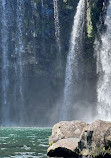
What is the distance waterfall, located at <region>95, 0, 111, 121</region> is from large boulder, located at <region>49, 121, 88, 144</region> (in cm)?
3139

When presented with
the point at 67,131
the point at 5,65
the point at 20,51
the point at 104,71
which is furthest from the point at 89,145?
the point at 5,65

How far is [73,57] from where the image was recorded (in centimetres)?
5831

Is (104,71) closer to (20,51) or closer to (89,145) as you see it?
(20,51)

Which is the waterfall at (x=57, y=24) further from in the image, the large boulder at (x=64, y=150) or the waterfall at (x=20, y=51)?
the large boulder at (x=64, y=150)

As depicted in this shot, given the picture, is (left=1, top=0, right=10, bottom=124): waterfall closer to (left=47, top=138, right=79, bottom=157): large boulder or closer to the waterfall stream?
the waterfall stream

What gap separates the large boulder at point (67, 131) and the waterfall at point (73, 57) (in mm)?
34480

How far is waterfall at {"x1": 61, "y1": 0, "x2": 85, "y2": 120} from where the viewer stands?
5775cm

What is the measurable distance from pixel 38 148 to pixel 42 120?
39013mm

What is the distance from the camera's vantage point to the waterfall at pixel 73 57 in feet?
189

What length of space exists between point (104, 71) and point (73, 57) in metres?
6.04

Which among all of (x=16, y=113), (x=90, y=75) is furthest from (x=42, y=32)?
(x=16, y=113)

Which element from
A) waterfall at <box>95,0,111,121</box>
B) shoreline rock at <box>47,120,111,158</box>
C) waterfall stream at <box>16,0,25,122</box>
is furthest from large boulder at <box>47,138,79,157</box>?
waterfall stream at <box>16,0,25,122</box>

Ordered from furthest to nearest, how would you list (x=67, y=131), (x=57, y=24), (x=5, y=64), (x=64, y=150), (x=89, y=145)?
(x=5, y=64) → (x=57, y=24) → (x=67, y=131) → (x=64, y=150) → (x=89, y=145)

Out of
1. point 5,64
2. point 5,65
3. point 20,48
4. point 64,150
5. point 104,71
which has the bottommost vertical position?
point 64,150
